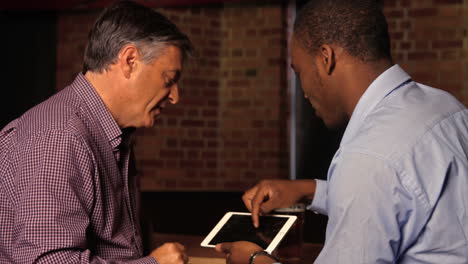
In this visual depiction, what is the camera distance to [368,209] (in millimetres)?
1027

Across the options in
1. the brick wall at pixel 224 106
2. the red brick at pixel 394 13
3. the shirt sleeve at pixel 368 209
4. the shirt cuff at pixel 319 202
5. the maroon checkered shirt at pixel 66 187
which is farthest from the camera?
the brick wall at pixel 224 106

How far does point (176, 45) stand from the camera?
57.4 inches

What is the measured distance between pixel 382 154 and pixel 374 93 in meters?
0.19

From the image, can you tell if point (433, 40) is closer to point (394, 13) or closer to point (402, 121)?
point (394, 13)

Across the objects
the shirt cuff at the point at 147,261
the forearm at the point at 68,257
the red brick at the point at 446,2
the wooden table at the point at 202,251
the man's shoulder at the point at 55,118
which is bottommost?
the wooden table at the point at 202,251

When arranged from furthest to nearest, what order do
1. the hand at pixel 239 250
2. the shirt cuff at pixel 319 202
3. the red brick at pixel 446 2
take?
the red brick at pixel 446 2, the shirt cuff at pixel 319 202, the hand at pixel 239 250

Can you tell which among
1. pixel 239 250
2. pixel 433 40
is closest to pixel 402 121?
pixel 239 250

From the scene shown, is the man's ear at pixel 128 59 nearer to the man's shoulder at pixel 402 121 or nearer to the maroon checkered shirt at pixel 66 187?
the maroon checkered shirt at pixel 66 187

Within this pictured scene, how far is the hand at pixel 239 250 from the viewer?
4.54ft

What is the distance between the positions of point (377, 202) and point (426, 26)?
2937 millimetres

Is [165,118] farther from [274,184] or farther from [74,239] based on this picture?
[74,239]

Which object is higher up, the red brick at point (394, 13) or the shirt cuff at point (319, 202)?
the red brick at point (394, 13)

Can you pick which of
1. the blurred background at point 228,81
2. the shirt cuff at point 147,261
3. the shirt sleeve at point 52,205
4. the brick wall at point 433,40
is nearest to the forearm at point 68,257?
the shirt sleeve at point 52,205

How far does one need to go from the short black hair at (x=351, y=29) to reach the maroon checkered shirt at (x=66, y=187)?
514 mm
